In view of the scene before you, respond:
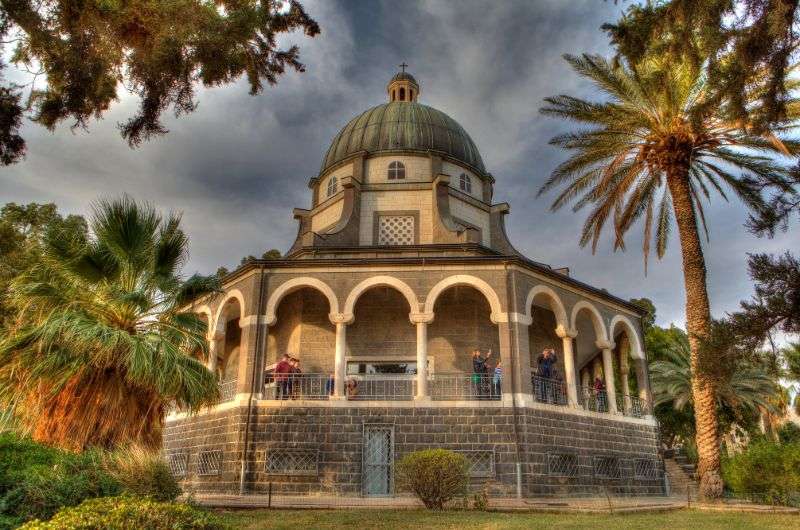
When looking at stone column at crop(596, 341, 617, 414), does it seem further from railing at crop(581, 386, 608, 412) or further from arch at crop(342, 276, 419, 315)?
arch at crop(342, 276, 419, 315)

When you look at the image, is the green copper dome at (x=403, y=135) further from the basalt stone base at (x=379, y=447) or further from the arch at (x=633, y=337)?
the basalt stone base at (x=379, y=447)

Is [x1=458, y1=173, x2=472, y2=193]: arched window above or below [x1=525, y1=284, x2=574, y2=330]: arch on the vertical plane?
above

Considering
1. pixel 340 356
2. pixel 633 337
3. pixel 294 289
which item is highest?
pixel 294 289

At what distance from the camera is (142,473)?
9.98 m

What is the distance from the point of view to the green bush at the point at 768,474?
46.6 ft

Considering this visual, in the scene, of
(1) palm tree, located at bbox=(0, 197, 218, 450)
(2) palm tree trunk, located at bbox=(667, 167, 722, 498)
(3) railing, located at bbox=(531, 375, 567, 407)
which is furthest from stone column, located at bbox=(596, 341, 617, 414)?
(1) palm tree, located at bbox=(0, 197, 218, 450)

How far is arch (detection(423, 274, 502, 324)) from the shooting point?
18672 millimetres

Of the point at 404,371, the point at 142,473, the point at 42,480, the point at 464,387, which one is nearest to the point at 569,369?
the point at 464,387

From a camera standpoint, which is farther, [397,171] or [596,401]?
[397,171]

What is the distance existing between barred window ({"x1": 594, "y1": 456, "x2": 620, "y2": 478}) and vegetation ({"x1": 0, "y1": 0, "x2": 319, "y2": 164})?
1571 cm

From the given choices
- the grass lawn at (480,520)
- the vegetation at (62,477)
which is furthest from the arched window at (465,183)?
the vegetation at (62,477)

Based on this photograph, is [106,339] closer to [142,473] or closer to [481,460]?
[142,473]

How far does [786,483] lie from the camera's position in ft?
47.3

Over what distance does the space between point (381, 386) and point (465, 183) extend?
1039cm
